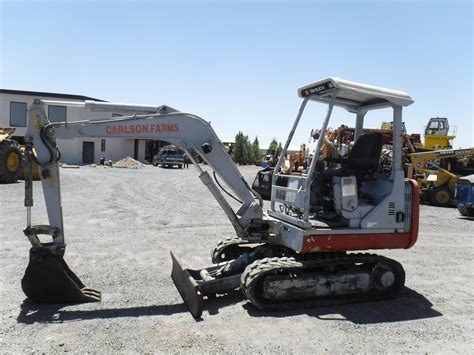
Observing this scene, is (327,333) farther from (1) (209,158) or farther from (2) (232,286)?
(1) (209,158)

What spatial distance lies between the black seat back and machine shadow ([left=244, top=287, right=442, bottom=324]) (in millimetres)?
1840

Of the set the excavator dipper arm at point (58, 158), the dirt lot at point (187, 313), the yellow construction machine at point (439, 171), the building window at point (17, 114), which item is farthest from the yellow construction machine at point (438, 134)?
the building window at point (17, 114)

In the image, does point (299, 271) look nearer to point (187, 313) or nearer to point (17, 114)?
point (187, 313)

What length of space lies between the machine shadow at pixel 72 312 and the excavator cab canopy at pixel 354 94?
3.46 m

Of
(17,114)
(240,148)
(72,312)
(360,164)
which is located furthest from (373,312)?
(240,148)

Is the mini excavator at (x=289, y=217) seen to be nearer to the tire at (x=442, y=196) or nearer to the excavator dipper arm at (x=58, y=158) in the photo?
the excavator dipper arm at (x=58, y=158)

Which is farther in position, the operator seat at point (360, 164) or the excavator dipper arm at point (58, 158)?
the operator seat at point (360, 164)

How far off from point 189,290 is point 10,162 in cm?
1570

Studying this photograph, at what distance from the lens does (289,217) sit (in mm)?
6125

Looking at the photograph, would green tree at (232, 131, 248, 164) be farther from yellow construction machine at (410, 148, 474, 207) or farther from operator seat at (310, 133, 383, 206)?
operator seat at (310, 133, 383, 206)

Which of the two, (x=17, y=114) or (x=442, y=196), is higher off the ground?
(x=17, y=114)

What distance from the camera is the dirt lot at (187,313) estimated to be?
4586 millimetres

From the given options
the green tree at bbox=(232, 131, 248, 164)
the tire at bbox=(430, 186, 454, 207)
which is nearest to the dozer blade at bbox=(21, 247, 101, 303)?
the tire at bbox=(430, 186, 454, 207)

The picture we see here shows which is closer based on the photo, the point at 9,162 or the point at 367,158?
the point at 367,158
